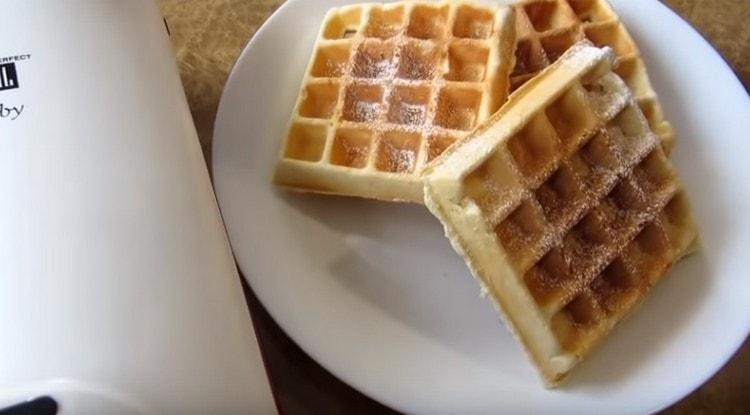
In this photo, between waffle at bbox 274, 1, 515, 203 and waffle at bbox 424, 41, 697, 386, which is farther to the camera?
waffle at bbox 274, 1, 515, 203

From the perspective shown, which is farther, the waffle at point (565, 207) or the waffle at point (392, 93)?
the waffle at point (392, 93)

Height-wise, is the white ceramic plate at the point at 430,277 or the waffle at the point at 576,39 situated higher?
the waffle at the point at 576,39

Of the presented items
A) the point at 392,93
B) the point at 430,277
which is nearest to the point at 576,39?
the point at 392,93

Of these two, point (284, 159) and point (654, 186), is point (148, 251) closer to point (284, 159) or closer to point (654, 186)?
point (284, 159)
